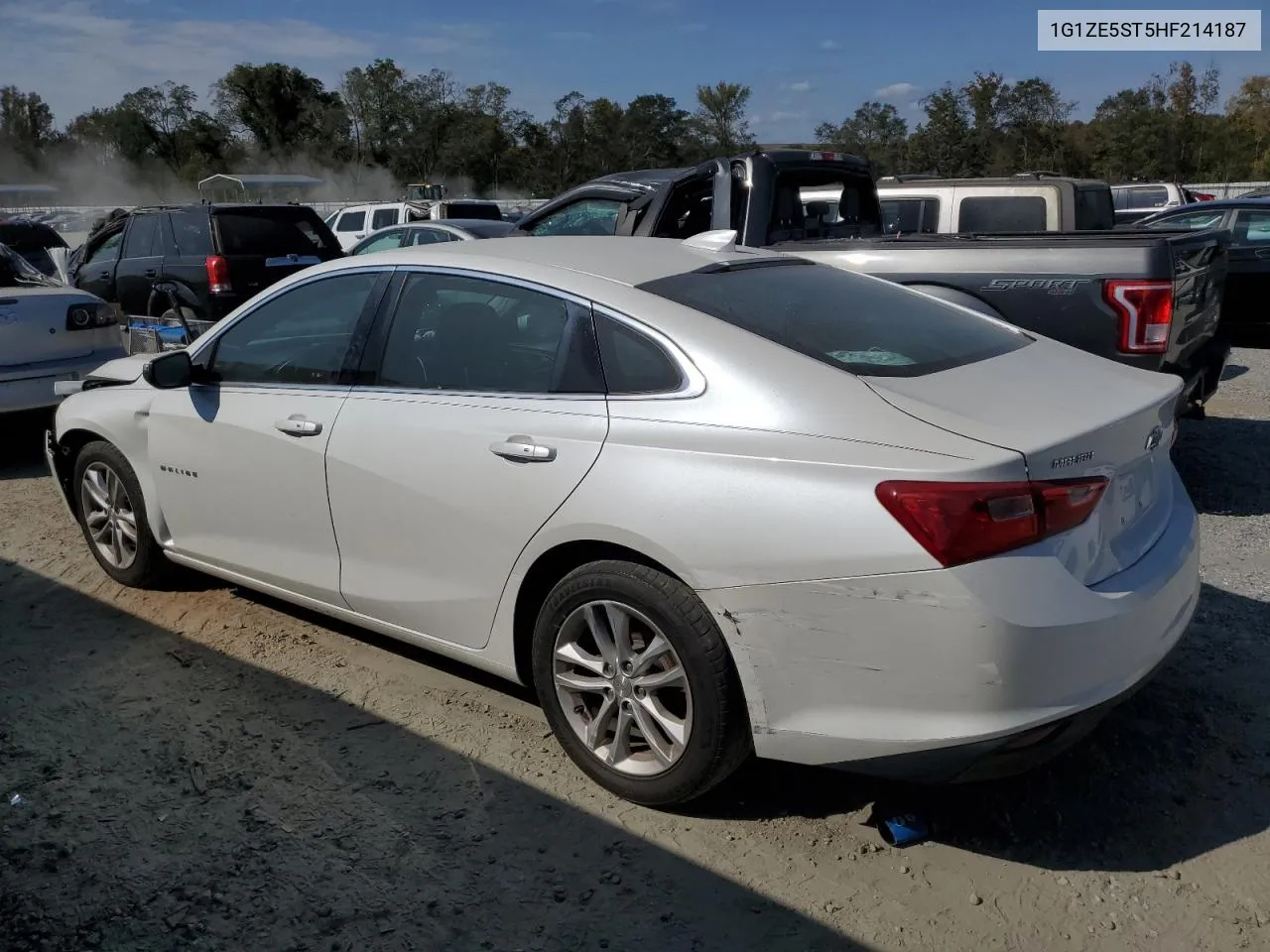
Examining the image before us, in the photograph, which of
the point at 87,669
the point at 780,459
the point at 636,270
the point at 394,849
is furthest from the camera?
the point at 87,669

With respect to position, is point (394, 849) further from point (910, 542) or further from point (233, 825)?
point (910, 542)

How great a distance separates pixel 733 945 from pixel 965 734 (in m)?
0.76

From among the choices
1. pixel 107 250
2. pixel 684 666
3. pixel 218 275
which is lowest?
pixel 684 666

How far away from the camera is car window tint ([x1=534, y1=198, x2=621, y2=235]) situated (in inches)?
331

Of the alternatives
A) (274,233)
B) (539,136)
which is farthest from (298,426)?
(539,136)

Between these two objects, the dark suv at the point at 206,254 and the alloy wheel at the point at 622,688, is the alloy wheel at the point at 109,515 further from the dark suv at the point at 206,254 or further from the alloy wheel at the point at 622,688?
the dark suv at the point at 206,254

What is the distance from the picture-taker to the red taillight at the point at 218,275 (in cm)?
1095

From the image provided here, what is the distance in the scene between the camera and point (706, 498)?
280cm

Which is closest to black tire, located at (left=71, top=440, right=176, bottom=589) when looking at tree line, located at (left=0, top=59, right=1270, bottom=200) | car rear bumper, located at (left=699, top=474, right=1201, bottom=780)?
car rear bumper, located at (left=699, top=474, right=1201, bottom=780)

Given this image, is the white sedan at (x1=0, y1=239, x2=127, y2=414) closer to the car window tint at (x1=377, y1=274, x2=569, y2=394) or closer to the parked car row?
the parked car row

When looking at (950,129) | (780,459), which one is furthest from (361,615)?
(950,129)

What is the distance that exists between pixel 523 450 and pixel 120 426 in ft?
8.10

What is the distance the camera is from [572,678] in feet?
10.6

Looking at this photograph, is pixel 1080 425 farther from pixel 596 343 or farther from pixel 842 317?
pixel 596 343
